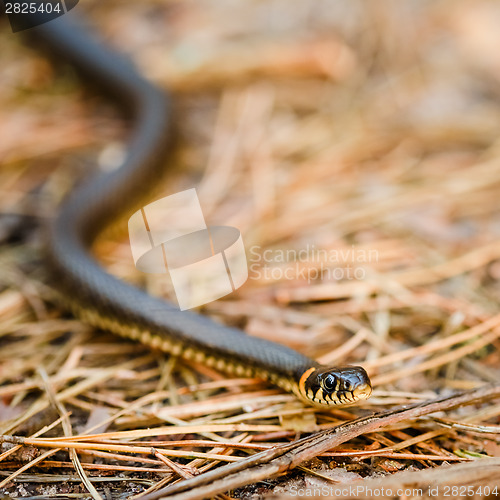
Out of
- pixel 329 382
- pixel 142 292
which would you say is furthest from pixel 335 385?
pixel 142 292

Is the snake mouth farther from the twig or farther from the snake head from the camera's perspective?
the twig

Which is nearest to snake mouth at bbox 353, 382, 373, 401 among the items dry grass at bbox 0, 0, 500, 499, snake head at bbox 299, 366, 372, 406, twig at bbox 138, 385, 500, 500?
snake head at bbox 299, 366, 372, 406

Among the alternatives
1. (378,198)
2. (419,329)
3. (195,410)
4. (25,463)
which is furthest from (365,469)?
(378,198)

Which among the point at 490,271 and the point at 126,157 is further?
the point at 126,157

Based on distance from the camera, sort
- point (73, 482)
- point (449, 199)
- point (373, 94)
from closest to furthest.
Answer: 1. point (73, 482)
2. point (449, 199)
3. point (373, 94)

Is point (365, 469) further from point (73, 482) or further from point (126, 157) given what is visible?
point (126, 157)

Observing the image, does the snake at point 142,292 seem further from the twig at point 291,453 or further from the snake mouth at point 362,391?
the twig at point 291,453

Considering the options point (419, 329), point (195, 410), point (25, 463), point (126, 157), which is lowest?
point (419, 329)
